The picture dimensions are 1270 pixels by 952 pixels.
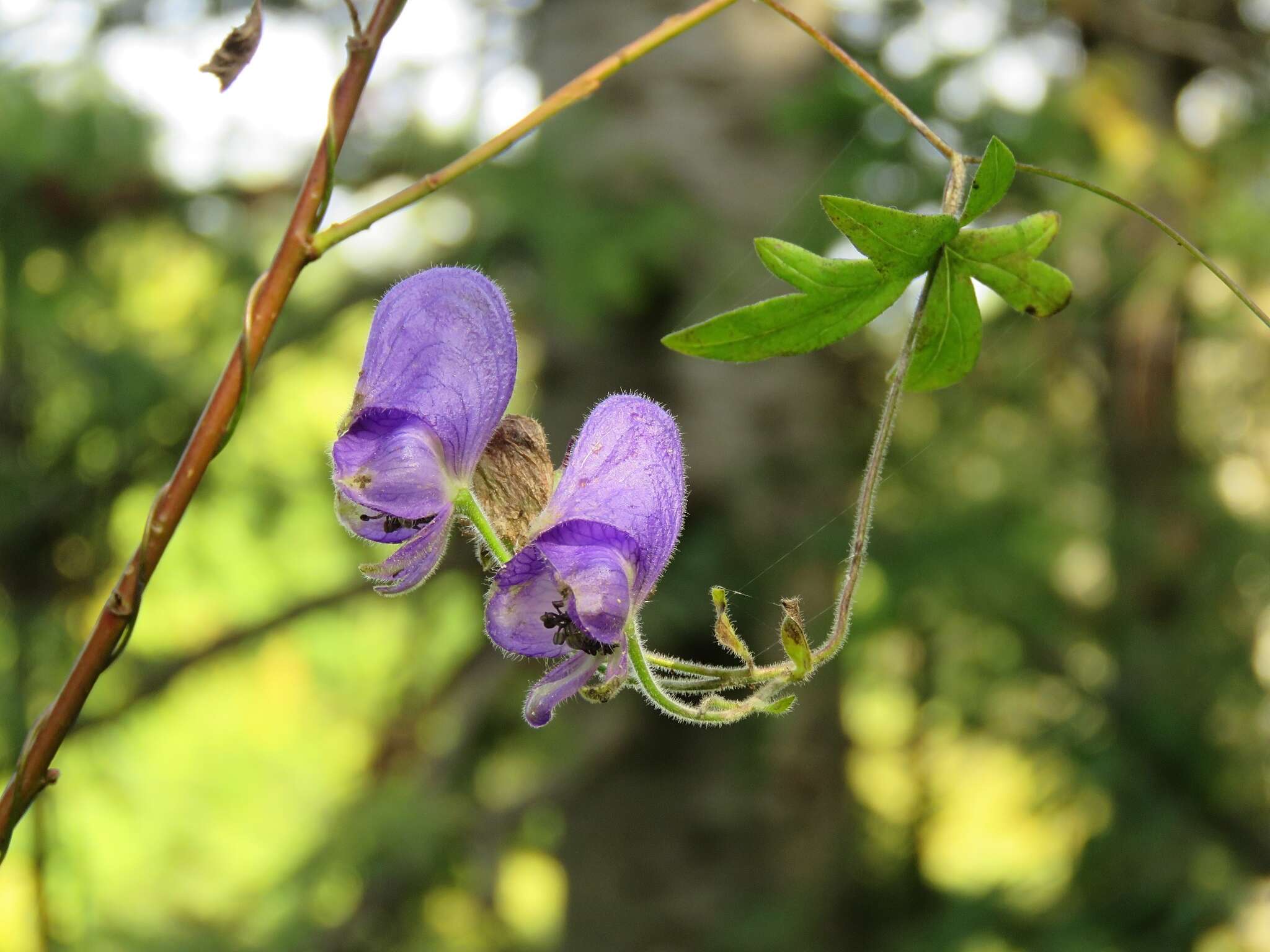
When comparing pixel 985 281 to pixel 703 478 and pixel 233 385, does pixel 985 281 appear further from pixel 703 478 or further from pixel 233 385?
pixel 703 478

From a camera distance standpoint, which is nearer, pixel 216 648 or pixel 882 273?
pixel 882 273

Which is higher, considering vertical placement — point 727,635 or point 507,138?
point 507,138

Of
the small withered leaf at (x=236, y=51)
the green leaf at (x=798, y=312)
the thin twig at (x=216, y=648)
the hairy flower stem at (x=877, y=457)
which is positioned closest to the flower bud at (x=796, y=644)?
the hairy flower stem at (x=877, y=457)

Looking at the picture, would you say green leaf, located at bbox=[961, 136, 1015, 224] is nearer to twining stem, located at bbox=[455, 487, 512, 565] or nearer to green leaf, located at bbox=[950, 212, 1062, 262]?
green leaf, located at bbox=[950, 212, 1062, 262]

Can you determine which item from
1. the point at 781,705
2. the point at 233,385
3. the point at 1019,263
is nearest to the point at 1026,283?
the point at 1019,263

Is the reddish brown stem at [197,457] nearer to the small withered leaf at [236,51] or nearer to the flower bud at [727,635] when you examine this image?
the small withered leaf at [236,51]

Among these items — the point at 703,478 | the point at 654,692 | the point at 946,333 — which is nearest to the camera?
the point at 654,692

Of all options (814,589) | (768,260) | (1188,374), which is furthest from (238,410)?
(1188,374)
